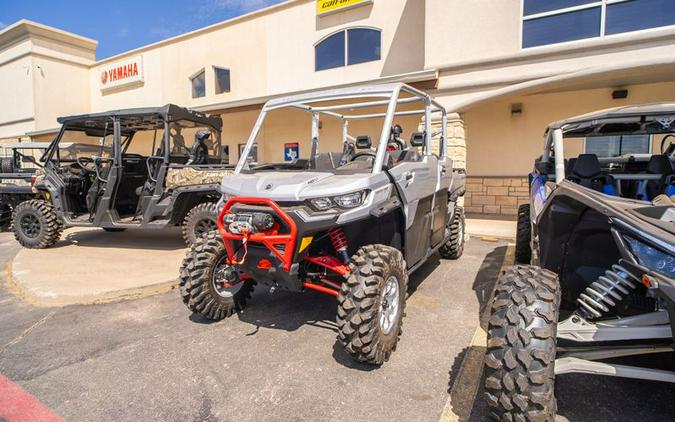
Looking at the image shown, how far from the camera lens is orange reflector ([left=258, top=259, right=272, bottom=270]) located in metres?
2.85

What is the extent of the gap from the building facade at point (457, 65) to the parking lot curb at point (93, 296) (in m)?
6.61

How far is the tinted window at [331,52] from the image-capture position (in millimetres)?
11445

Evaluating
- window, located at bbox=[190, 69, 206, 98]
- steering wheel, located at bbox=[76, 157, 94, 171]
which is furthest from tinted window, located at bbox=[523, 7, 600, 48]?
window, located at bbox=[190, 69, 206, 98]

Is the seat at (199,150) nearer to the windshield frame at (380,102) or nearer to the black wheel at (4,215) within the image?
the windshield frame at (380,102)

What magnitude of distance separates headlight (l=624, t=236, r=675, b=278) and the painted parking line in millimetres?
3166

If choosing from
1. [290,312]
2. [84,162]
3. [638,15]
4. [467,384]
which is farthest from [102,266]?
[638,15]

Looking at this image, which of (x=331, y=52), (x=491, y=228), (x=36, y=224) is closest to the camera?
(x=36, y=224)

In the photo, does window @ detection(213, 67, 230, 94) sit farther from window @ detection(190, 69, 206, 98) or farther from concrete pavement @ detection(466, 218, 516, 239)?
concrete pavement @ detection(466, 218, 516, 239)

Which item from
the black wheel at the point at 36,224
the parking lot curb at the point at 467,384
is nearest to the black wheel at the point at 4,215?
the black wheel at the point at 36,224

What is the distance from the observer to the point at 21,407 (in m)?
2.30

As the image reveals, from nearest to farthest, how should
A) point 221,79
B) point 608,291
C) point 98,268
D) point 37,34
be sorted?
point 608,291, point 98,268, point 221,79, point 37,34

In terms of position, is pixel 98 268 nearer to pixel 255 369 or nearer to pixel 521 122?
pixel 255 369

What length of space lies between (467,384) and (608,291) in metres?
1.06

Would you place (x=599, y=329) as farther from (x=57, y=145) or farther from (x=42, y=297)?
(x=57, y=145)
